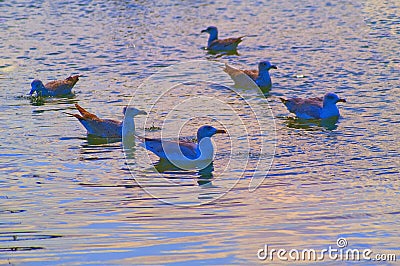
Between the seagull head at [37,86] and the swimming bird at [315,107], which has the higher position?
the seagull head at [37,86]

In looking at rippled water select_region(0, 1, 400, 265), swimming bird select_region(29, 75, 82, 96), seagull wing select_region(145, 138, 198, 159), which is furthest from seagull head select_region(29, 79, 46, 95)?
seagull wing select_region(145, 138, 198, 159)

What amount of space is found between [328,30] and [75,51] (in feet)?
19.2

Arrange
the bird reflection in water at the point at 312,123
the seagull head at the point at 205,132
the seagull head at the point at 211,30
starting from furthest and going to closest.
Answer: the seagull head at the point at 211,30 < the bird reflection in water at the point at 312,123 < the seagull head at the point at 205,132

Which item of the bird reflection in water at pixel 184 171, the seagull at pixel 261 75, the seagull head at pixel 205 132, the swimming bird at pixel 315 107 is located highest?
the seagull at pixel 261 75

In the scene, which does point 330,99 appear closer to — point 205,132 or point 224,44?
point 205,132

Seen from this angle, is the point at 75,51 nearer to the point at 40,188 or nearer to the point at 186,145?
the point at 186,145

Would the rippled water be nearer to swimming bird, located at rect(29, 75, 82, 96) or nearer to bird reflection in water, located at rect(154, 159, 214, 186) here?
bird reflection in water, located at rect(154, 159, 214, 186)

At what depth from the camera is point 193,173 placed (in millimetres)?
10406

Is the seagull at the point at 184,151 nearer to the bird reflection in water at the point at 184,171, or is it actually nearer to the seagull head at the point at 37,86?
the bird reflection in water at the point at 184,171

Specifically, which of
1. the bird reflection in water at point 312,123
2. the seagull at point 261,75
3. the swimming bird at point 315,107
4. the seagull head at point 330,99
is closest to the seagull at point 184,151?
the bird reflection in water at point 312,123

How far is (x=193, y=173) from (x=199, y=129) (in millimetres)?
907

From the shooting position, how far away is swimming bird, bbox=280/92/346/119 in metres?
12.8

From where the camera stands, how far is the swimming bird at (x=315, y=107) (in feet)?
42.1

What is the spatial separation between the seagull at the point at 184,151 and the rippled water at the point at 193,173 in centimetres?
42
